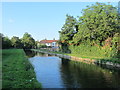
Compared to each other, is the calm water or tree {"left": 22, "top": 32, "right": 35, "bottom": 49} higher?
tree {"left": 22, "top": 32, "right": 35, "bottom": 49}

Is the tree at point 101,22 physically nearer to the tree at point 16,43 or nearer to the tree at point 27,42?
the tree at point 16,43

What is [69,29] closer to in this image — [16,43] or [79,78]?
[79,78]

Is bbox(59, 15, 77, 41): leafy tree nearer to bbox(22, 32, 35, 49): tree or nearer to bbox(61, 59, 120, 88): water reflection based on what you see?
bbox(61, 59, 120, 88): water reflection

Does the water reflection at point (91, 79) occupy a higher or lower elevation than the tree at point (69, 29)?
lower

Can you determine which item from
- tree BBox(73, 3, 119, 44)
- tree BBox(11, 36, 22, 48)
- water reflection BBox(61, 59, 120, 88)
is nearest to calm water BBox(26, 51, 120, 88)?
water reflection BBox(61, 59, 120, 88)

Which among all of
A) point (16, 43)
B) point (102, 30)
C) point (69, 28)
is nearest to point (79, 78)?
point (102, 30)

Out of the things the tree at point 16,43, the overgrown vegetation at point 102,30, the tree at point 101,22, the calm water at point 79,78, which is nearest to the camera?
the calm water at point 79,78

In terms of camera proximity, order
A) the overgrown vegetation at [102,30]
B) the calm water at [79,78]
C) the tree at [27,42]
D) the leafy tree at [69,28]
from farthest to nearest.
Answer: the tree at [27,42], the leafy tree at [69,28], the overgrown vegetation at [102,30], the calm water at [79,78]

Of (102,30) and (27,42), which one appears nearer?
(102,30)

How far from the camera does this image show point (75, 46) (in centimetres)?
3847

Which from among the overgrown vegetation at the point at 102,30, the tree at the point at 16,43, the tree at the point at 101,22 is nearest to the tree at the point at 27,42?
the tree at the point at 16,43

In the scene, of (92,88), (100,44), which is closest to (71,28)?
(100,44)

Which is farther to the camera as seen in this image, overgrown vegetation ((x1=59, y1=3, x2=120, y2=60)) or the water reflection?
overgrown vegetation ((x1=59, y1=3, x2=120, y2=60))

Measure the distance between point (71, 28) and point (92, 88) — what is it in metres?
33.1
